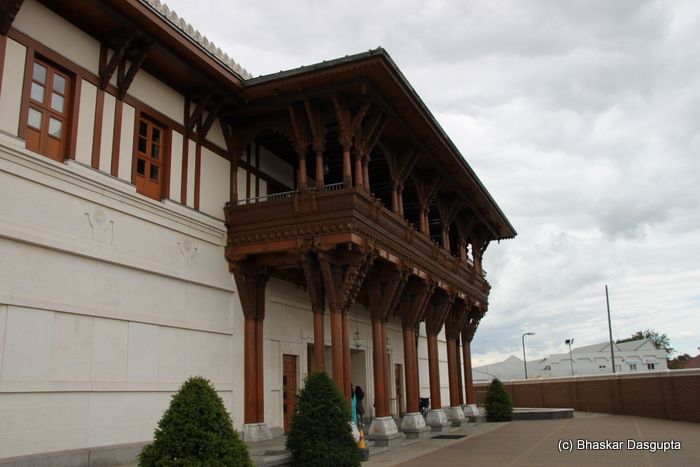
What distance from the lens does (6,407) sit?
9.59m

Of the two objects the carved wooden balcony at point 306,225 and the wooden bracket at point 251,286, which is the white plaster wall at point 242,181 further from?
the wooden bracket at point 251,286

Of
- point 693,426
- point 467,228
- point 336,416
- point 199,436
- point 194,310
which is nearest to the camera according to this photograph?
point 199,436

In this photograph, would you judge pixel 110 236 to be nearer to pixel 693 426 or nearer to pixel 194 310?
pixel 194 310

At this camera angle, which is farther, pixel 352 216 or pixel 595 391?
pixel 595 391

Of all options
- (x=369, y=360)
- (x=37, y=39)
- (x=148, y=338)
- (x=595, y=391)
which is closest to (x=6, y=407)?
(x=148, y=338)

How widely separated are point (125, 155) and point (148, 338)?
11.8 ft

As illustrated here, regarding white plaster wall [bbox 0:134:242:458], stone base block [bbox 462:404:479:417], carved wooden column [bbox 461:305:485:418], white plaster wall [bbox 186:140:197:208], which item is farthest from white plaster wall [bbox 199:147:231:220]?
stone base block [bbox 462:404:479:417]

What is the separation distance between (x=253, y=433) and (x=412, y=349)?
567cm

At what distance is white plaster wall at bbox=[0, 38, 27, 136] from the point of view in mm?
10305

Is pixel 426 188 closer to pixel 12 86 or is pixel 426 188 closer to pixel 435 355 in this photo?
pixel 435 355

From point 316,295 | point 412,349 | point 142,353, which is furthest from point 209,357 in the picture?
point 412,349

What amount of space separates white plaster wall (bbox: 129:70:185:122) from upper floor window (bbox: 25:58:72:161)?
1697 mm

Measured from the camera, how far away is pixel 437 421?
21.1 metres

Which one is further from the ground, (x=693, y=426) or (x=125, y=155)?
(x=125, y=155)
